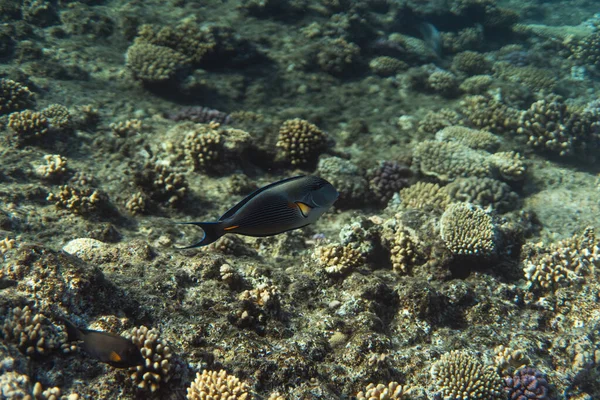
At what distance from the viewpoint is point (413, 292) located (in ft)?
15.0

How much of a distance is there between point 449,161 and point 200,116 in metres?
6.03

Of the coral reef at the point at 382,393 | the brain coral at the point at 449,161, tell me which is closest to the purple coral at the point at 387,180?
the brain coral at the point at 449,161

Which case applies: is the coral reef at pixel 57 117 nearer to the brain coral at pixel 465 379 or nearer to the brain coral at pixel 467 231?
the brain coral at pixel 467 231

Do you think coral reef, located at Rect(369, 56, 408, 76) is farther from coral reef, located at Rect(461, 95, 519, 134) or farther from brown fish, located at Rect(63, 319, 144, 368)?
brown fish, located at Rect(63, 319, 144, 368)

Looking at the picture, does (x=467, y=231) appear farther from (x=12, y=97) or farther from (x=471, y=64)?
(x=471, y=64)

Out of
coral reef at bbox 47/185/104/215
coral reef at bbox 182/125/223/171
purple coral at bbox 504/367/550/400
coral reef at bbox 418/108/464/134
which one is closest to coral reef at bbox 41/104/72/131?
coral reef at bbox 47/185/104/215

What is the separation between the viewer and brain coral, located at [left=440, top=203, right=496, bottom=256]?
17.9 ft

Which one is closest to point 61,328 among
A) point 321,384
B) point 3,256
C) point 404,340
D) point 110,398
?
point 110,398

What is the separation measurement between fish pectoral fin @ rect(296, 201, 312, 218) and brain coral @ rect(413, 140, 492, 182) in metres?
6.43

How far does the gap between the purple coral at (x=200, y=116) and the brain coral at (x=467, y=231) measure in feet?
18.8

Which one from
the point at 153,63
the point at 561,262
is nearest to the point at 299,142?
the point at 153,63

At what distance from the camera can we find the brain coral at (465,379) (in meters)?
3.69

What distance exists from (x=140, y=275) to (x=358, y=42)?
12145 mm

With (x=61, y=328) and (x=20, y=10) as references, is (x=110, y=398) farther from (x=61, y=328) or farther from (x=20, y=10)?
(x=20, y=10)
